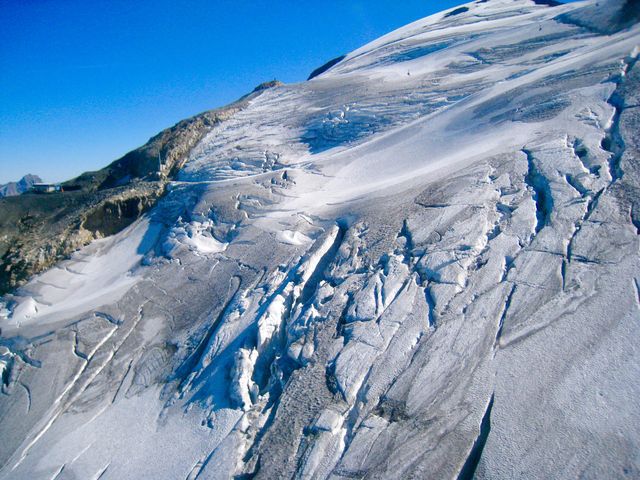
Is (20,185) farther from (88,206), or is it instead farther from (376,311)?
(376,311)

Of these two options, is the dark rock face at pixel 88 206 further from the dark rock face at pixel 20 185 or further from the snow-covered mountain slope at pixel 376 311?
the dark rock face at pixel 20 185

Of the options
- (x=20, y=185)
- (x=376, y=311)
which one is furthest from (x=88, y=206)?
(x=20, y=185)

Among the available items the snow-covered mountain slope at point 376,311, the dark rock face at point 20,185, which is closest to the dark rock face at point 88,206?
the snow-covered mountain slope at point 376,311

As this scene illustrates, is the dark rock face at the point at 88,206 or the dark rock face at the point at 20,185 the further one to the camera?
the dark rock face at the point at 20,185

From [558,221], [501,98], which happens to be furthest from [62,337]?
[501,98]

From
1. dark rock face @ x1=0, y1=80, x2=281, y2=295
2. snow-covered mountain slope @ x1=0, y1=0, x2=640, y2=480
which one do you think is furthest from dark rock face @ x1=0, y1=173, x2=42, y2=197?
snow-covered mountain slope @ x1=0, y1=0, x2=640, y2=480

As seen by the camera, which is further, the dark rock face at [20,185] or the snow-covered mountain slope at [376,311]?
the dark rock face at [20,185]

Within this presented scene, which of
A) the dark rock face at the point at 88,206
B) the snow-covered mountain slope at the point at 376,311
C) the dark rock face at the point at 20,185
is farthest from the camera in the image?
the dark rock face at the point at 20,185

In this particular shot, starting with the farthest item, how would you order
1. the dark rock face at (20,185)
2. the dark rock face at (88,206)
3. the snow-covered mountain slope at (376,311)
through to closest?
1. the dark rock face at (20,185)
2. the dark rock face at (88,206)
3. the snow-covered mountain slope at (376,311)

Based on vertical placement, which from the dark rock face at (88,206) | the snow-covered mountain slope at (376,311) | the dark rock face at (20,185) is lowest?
the snow-covered mountain slope at (376,311)

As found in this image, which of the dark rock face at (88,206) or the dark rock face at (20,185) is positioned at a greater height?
the dark rock face at (20,185)
